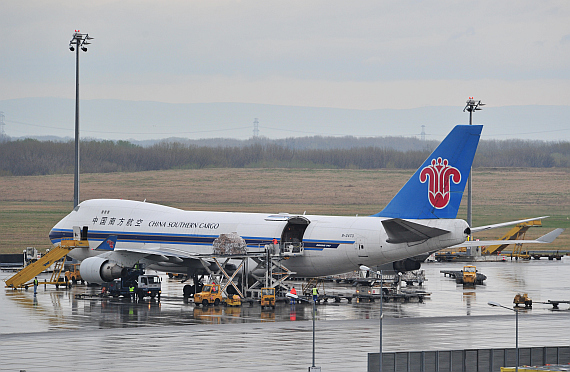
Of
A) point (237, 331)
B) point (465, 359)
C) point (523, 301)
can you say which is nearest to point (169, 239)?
point (237, 331)

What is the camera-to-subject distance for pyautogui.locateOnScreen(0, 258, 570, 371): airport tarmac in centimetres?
3412

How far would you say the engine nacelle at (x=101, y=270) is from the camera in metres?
56.6

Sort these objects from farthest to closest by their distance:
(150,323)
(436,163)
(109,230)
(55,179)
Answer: (55,179)
(109,230)
(436,163)
(150,323)

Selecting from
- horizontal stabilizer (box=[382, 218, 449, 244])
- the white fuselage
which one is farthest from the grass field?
horizontal stabilizer (box=[382, 218, 449, 244])

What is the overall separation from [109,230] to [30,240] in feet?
230

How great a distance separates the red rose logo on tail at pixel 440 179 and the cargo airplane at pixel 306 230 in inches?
2.2

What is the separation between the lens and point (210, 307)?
5344cm

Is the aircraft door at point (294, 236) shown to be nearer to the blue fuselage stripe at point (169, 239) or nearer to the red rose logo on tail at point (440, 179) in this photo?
the blue fuselage stripe at point (169, 239)

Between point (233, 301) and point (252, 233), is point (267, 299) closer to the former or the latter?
point (233, 301)

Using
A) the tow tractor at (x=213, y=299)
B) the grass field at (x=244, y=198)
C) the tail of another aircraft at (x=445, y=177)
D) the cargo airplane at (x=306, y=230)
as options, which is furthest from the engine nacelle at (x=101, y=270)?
the grass field at (x=244, y=198)

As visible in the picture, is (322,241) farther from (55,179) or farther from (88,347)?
(55,179)

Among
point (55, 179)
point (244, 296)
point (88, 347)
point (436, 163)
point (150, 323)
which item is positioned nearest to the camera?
point (88, 347)

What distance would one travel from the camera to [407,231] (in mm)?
50344

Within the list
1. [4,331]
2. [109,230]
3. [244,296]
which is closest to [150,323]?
[4,331]
